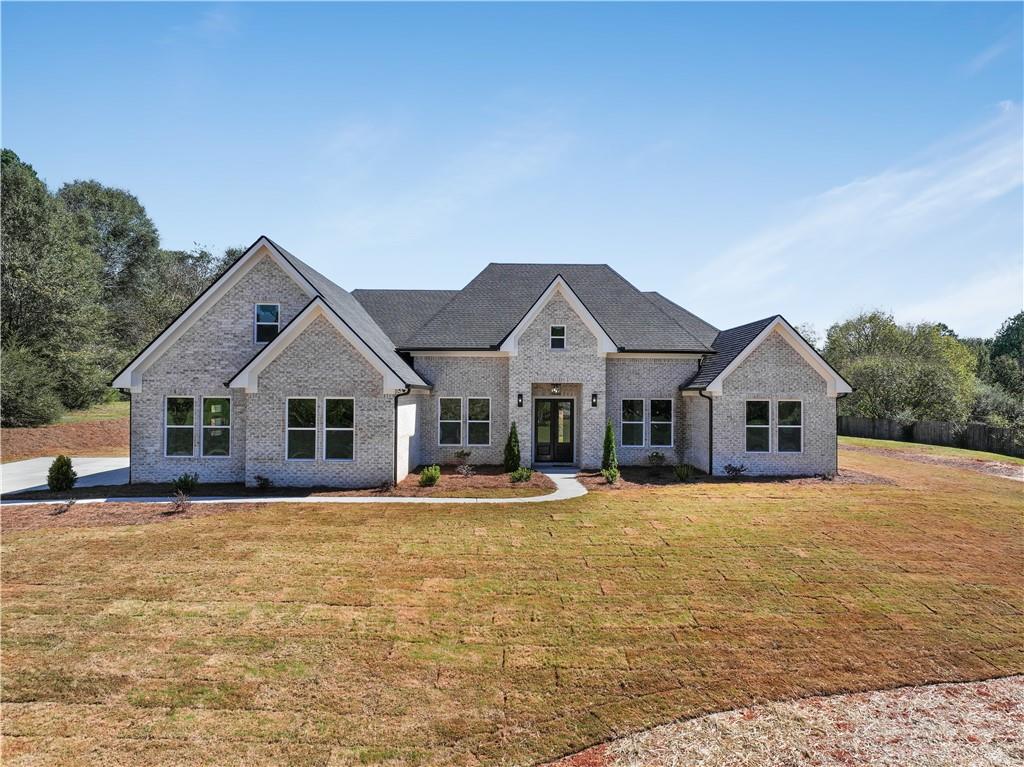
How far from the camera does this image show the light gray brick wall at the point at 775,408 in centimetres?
Answer: 1908

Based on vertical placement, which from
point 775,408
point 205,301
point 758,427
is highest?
point 205,301

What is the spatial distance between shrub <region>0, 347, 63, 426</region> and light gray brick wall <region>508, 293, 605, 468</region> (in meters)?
25.8

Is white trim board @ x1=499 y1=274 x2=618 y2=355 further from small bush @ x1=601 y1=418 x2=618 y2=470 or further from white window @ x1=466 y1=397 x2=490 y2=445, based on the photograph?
small bush @ x1=601 y1=418 x2=618 y2=470

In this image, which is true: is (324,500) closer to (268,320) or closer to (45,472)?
(268,320)

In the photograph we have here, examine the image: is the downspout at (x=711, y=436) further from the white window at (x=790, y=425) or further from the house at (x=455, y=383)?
the white window at (x=790, y=425)

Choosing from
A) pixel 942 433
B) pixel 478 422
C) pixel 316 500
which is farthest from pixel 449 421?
pixel 942 433

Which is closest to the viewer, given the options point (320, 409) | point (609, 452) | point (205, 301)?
point (320, 409)

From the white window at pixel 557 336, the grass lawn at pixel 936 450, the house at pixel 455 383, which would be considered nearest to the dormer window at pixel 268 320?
the house at pixel 455 383

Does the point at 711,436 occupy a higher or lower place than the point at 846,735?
higher

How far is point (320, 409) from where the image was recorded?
16469 mm

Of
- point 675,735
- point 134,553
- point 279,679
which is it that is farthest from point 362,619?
point 134,553

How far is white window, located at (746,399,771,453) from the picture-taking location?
19281mm

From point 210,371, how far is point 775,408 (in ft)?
64.8

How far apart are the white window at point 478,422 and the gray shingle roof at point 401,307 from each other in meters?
4.17
